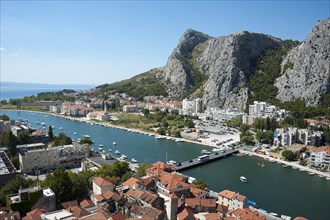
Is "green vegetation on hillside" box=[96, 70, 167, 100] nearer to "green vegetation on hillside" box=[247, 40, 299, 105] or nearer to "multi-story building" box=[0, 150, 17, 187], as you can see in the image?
"green vegetation on hillside" box=[247, 40, 299, 105]

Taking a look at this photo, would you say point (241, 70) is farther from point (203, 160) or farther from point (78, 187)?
point (78, 187)

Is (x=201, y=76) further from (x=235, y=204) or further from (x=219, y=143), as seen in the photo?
(x=235, y=204)

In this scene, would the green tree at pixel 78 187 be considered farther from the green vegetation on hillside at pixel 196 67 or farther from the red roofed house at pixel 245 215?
the green vegetation on hillside at pixel 196 67

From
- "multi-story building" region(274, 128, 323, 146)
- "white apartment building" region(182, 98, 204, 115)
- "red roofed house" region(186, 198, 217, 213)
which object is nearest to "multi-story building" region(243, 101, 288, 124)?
"multi-story building" region(274, 128, 323, 146)

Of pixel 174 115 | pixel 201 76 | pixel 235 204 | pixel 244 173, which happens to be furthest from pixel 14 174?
Result: pixel 201 76

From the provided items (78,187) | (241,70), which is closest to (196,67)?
(241,70)

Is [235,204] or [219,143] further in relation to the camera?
[219,143]

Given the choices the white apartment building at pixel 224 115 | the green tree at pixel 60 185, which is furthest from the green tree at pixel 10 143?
the white apartment building at pixel 224 115
